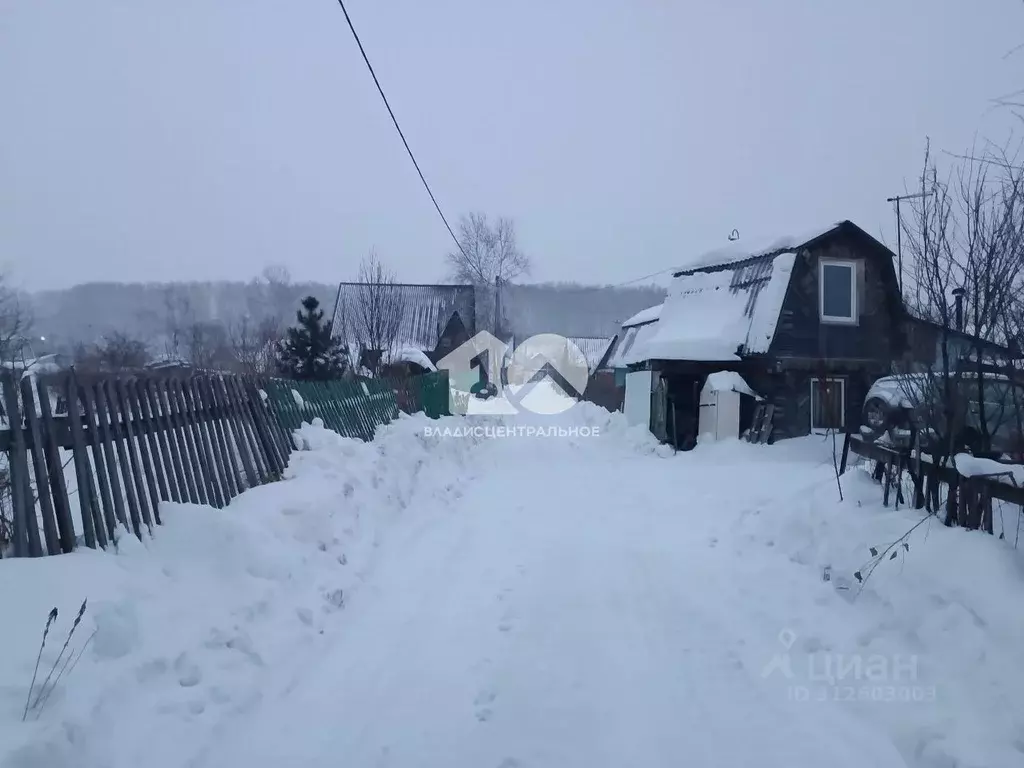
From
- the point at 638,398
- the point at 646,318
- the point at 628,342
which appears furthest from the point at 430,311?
the point at 638,398

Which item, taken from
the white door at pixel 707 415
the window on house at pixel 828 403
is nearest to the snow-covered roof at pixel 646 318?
the white door at pixel 707 415

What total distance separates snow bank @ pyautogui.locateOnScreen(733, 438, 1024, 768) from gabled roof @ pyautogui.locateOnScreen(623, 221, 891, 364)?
10.3 metres

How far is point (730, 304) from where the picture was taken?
57.5ft

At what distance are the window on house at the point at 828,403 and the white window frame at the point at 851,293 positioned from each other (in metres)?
1.58

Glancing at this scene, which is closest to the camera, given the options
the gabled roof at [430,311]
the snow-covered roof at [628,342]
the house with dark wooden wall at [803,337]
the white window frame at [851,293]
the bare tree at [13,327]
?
the bare tree at [13,327]

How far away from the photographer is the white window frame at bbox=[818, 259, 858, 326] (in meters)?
16.3

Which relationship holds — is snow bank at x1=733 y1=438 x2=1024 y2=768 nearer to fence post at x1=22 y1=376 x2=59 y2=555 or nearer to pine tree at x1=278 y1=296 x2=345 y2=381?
fence post at x1=22 y1=376 x2=59 y2=555

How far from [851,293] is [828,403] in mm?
2906

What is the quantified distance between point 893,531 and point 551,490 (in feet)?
20.1

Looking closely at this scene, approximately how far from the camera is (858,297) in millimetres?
16656

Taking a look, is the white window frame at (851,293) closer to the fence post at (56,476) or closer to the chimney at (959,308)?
the chimney at (959,308)

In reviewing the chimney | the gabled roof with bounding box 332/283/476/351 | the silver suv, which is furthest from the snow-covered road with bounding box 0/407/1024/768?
the gabled roof with bounding box 332/283/476/351

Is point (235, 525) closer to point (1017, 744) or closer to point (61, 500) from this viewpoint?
point (61, 500)

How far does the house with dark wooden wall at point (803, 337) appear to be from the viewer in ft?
52.4
